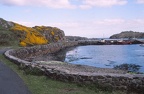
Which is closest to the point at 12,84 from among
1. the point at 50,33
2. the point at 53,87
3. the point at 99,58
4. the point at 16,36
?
the point at 53,87

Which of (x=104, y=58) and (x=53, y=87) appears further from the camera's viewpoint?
(x=104, y=58)

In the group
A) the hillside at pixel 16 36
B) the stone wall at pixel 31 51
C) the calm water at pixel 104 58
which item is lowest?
the calm water at pixel 104 58

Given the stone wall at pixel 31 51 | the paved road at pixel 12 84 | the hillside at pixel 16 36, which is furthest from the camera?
the hillside at pixel 16 36

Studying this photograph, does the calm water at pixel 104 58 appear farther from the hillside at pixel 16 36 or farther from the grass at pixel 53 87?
the grass at pixel 53 87

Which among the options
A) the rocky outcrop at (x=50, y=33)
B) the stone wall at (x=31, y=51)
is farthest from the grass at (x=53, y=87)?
the rocky outcrop at (x=50, y=33)

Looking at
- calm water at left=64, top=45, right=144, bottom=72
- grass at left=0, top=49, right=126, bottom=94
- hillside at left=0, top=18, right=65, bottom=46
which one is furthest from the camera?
hillside at left=0, top=18, right=65, bottom=46

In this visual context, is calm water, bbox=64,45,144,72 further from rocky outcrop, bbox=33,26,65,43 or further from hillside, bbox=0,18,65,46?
rocky outcrop, bbox=33,26,65,43

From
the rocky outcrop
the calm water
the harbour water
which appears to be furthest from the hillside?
the rocky outcrop

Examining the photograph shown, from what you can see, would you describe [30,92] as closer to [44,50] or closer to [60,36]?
[44,50]

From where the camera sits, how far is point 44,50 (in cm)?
6712

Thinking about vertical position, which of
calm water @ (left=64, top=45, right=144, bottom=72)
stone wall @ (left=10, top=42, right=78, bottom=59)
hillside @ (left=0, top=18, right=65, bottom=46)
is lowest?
calm water @ (left=64, top=45, right=144, bottom=72)

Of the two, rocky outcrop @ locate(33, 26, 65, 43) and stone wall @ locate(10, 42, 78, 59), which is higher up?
rocky outcrop @ locate(33, 26, 65, 43)

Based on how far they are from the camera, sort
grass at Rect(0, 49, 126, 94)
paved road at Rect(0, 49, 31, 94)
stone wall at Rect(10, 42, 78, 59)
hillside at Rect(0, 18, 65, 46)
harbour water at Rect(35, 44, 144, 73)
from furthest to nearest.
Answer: hillside at Rect(0, 18, 65, 46)
harbour water at Rect(35, 44, 144, 73)
stone wall at Rect(10, 42, 78, 59)
grass at Rect(0, 49, 126, 94)
paved road at Rect(0, 49, 31, 94)

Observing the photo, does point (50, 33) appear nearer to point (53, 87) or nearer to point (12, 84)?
point (12, 84)
